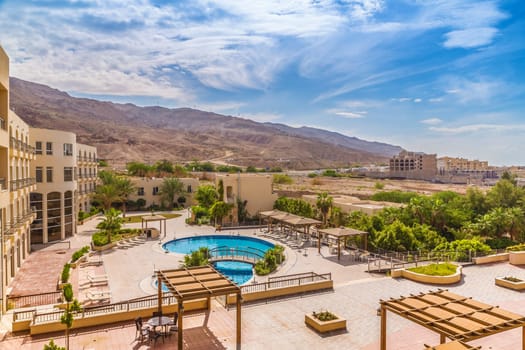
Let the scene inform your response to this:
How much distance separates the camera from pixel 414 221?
112 ft

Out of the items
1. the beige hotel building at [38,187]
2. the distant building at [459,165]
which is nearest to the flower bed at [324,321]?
the beige hotel building at [38,187]

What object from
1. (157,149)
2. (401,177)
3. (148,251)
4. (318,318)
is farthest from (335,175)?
(318,318)

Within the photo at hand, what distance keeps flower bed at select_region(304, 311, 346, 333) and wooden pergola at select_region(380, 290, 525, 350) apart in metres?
3.01

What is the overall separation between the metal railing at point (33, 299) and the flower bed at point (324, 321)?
12.4 m

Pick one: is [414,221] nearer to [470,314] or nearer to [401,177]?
[470,314]

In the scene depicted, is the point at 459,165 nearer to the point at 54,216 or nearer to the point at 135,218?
the point at 135,218

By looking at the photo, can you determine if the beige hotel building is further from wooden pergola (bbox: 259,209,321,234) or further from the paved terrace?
wooden pergola (bbox: 259,209,321,234)

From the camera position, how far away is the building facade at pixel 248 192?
148 feet

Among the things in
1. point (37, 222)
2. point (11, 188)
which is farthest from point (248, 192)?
point (11, 188)

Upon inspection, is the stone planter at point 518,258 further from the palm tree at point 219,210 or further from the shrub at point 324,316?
the palm tree at point 219,210

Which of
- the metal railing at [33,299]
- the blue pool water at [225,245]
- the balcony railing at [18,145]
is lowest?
the blue pool water at [225,245]

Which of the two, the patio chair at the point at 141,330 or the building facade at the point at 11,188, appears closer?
the patio chair at the point at 141,330

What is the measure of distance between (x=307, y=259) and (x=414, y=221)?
1218cm

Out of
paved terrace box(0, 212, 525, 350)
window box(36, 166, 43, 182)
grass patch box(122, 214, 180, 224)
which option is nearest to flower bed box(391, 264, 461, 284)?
paved terrace box(0, 212, 525, 350)
